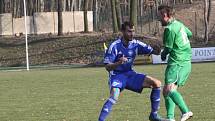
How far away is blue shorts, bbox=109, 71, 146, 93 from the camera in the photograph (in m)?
12.1

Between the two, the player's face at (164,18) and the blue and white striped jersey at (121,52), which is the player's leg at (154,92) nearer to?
the blue and white striped jersey at (121,52)

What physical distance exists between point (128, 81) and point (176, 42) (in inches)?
53.8

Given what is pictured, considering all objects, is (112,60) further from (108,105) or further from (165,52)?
(165,52)

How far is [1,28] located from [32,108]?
5702 cm

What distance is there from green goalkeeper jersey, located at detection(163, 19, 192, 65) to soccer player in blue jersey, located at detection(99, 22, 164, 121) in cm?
79

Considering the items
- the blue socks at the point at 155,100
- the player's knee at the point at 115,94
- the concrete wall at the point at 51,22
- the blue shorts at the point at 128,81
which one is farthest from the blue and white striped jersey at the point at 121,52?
the concrete wall at the point at 51,22

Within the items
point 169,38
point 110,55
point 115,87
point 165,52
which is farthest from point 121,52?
point 169,38

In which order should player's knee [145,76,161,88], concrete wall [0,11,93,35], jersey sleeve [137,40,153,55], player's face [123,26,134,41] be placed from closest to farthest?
player's face [123,26,134,41] < player's knee [145,76,161,88] < jersey sleeve [137,40,153,55] < concrete wall [0,11,93,35]

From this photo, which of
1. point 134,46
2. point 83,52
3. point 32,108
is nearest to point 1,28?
point 83,52

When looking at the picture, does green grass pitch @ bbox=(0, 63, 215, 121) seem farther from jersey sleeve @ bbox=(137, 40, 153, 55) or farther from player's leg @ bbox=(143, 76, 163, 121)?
jersey sleeve @ bbox=(137, 40, 153, 55)

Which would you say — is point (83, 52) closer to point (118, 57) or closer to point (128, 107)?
point (128, 107)

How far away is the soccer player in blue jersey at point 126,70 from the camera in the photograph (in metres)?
11.9

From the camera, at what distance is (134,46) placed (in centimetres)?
1221

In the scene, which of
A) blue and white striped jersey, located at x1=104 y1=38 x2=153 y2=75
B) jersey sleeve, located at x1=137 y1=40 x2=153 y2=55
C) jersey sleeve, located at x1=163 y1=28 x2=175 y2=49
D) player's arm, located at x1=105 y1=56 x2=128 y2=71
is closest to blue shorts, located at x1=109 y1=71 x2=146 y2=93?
blue and white striped jersey, located at x1=104 y1=38 x2=153 y2=75
